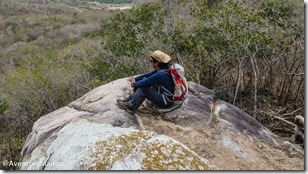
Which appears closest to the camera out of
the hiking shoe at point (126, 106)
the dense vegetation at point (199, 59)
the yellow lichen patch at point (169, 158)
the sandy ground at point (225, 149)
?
the yellow lichen patch at point (169, 158)

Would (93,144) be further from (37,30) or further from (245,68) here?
(37,30)

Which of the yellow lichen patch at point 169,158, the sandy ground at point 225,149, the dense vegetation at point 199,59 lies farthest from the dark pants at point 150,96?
the dense vegetation at point 199,59

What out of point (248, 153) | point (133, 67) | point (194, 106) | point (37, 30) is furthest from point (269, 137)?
point (37, 30)

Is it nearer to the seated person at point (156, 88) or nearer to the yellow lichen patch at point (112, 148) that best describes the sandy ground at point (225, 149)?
the seated person at point (156, 88)

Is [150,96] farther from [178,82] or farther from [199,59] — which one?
[199,59]

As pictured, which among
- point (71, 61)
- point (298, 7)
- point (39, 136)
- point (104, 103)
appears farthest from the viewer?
point (71, 61)

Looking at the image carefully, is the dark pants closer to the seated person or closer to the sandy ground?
the seated person

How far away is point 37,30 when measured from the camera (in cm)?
3666

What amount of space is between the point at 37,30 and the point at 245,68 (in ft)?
105

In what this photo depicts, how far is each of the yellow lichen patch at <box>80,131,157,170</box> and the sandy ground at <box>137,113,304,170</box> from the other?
0.88m

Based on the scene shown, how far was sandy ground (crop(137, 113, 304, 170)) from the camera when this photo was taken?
4707 mm

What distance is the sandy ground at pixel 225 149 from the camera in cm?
471

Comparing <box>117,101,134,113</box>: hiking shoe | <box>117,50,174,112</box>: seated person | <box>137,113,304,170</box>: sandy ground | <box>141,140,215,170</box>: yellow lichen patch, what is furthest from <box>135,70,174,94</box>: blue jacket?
<box>141,140,215,170</box>: yellow lichen patch

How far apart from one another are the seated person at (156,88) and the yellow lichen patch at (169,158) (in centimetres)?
149
